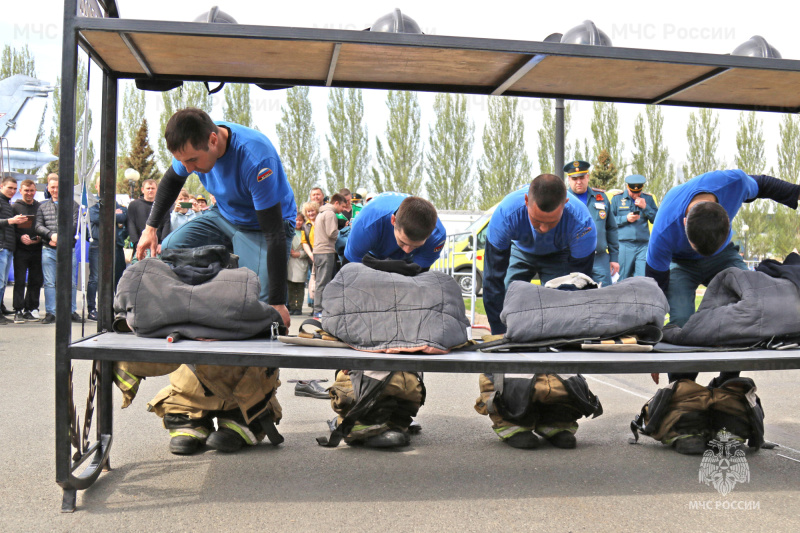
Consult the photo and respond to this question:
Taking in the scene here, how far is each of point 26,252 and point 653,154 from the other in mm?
34537

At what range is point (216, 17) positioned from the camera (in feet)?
11.5

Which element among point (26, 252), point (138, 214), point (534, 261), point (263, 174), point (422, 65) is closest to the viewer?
point (422, 65)

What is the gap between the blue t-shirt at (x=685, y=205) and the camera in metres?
4.44

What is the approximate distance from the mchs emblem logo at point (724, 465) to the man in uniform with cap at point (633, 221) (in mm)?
6666

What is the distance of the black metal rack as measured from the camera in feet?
10.1

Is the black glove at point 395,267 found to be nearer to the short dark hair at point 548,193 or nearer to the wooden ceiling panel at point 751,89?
the short dark hair at point 548,193

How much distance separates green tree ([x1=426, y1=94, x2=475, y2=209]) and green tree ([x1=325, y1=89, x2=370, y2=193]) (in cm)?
418

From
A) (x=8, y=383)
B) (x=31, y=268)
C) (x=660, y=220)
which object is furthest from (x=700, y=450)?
(x=31, y=268)

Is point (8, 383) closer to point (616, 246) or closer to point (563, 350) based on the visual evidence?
point (563, 350)

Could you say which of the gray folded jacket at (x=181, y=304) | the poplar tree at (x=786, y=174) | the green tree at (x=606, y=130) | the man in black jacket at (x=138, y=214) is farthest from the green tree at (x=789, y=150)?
the gray folded jacket at (x=181, y=304)

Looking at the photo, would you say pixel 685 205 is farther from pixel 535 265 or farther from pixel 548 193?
pixel 535 265

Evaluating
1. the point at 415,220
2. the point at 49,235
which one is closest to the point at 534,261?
the point at 415,220

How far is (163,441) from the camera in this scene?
4121mm

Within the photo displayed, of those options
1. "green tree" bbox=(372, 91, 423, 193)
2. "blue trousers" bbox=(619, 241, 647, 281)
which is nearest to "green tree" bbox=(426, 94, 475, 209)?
"green tree" bbox=(372, 91, 423, 193)
